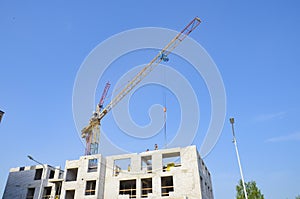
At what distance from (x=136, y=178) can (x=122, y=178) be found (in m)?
2.10

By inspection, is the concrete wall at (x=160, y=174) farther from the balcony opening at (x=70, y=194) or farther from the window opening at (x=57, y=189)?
the window opening at (x=57, y=189)

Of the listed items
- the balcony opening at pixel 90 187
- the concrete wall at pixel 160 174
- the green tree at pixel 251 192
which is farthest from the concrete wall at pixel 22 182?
the green tree at pixel 251 192

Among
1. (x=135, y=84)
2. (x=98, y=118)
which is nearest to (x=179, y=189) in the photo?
(x=135, y=84)

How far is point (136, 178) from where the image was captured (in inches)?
1230

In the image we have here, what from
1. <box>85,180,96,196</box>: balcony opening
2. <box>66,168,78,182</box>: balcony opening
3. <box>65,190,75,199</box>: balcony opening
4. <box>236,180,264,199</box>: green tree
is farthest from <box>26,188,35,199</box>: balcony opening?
<box>236,180,264,199</box>: green tree

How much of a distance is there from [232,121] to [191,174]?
386 inches

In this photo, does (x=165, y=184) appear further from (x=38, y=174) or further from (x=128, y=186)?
(x=38, y=174)

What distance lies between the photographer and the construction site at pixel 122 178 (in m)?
28.9

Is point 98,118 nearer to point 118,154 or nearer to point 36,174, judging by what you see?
point 36,174

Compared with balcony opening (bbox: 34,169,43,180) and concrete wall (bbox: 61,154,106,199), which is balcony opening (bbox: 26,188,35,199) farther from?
concrete wall (bbox: 61,154,106,199)

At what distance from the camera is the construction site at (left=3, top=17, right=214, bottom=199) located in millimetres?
28902

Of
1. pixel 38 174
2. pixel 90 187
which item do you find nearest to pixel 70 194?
pixel 90 187

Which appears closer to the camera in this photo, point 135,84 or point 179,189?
point 179,189

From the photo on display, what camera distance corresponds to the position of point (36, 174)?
131ft
